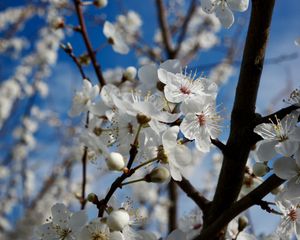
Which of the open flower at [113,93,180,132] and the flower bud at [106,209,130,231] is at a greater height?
the open flower at [113,93,180,132]

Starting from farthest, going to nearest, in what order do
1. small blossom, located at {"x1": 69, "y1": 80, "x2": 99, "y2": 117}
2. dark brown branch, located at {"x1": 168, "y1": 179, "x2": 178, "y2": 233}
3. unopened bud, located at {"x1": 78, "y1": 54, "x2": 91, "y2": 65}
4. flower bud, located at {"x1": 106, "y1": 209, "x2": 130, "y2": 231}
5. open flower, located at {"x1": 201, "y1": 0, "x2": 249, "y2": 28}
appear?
dark brown branch, located at {"x1": 168, "y1": 179, "x2": 178, "y2": 233} → unopened bud, located at {"x1": 78, "y1": 54, "x2": 91, "y2": 65} → small blossom, located at {"x1": 69, "y1": 80, "x2": 99, "y2": 117} → open flower, located at {"x1": 201, "y1": 0, "x2": 249, "y2": 28} → flower bud, located at {"x1": 106, "y1": 209, "x2": 130, "y2": 231}

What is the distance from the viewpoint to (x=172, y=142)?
0.95 metres

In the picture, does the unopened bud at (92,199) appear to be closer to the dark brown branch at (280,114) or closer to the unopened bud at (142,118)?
the unopened bud at (142,118)

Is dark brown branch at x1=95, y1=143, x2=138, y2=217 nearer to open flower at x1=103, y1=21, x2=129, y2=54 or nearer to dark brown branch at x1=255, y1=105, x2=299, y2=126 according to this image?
dark brown branch at x1=255, y1=105, x2=299, y2=126

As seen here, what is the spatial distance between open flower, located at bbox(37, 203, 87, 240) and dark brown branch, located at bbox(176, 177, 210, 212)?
1.17ft

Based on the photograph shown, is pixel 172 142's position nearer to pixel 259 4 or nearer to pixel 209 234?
pixel 209 234

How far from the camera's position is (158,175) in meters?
0.93

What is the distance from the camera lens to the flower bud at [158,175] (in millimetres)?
925

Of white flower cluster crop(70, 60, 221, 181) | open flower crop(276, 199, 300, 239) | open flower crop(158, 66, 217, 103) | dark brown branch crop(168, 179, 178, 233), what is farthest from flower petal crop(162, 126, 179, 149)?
dark brown branch crop(168, 179, 178, 233)

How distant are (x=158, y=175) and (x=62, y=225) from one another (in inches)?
13.4

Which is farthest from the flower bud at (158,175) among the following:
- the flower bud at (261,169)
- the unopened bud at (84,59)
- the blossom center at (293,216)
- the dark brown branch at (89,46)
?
the unopened bud at (84,59)

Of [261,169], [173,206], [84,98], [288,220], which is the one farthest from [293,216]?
[173,206]

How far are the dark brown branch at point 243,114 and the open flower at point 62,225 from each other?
340mm

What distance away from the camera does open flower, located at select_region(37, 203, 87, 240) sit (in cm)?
100
